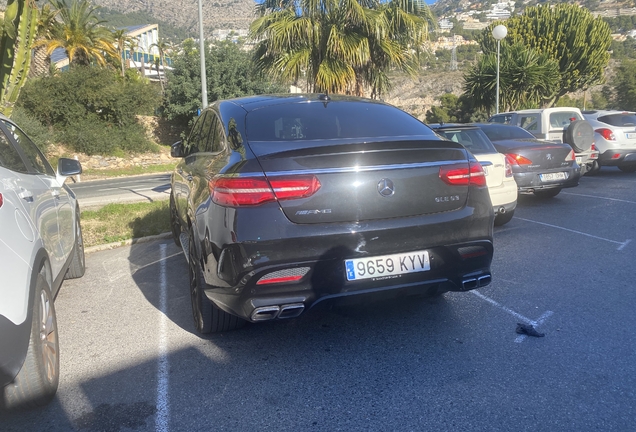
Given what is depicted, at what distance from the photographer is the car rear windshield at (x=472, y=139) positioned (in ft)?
24.3

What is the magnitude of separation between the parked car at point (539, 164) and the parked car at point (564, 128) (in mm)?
2637

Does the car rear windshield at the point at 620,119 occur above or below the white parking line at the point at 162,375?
above

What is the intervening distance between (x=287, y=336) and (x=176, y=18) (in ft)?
577

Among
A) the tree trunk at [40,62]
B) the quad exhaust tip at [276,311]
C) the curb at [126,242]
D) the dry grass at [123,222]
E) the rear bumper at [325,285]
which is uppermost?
the tree trunk at [40,62]

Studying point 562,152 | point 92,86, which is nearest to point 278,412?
point 562,152

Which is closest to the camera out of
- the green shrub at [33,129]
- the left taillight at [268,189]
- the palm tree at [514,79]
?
the left taillight at [268,189]

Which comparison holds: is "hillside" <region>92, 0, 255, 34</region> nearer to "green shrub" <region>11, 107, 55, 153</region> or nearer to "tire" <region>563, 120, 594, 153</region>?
"green shrub" <region>11, 107, 55, 153</region>

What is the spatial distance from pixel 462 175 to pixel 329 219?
39.2 inches

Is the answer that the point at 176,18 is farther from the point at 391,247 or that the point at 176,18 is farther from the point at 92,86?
the point at 391,247

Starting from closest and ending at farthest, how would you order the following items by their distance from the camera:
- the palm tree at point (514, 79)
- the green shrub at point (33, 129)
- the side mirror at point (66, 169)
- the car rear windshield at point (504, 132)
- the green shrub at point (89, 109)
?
the side mirror at point (66, 169)
the car rear windshield at point (504, 132)
the green shrub at point (33, 129)
the palm tree at point (514, 79)
the green shrub at point (89, 109)

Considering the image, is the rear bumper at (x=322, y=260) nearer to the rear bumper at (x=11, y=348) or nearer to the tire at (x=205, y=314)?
the tire at (x=205, y=314)

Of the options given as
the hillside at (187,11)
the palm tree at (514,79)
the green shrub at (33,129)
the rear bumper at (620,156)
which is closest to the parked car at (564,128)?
the rear bumper at (620,156)

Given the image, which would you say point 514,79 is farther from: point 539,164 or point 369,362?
point 369,362

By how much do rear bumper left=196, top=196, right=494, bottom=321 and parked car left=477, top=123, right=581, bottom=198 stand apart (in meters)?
5.44
